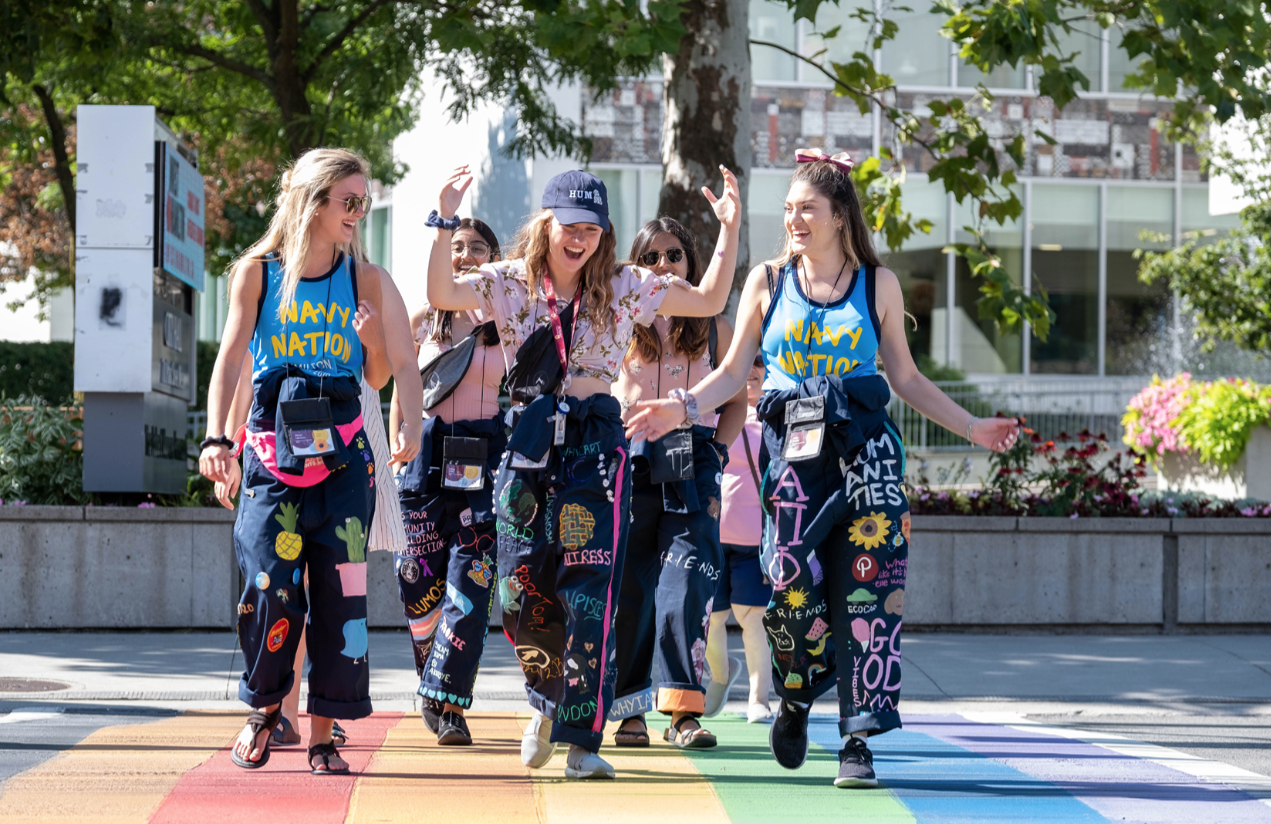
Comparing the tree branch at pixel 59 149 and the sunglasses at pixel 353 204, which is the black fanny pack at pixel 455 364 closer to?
the sunglasses at pixel 353 204

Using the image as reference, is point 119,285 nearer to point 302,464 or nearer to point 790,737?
point 302,464

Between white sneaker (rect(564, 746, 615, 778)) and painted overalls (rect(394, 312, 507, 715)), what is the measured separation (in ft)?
2.91

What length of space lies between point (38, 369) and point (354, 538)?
18819 millimetres

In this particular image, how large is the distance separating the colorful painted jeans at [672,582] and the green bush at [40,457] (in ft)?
18.0

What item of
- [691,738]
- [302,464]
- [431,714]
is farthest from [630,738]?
[302,464]

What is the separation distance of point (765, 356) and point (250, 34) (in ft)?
40.9

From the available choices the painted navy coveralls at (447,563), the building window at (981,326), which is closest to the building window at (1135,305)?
the building window at (981,326)

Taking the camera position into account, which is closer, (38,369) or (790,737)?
(790,737)

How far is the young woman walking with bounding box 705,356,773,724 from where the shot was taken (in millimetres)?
6473

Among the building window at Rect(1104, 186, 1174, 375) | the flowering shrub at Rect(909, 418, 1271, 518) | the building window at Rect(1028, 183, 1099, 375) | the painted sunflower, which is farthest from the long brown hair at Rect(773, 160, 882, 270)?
the building window at Rect(1104, 186, 1174, 375)

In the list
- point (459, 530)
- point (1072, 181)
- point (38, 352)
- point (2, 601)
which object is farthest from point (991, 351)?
point (459, 530)

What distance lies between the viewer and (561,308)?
4.77 metres

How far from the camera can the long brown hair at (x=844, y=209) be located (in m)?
4.86

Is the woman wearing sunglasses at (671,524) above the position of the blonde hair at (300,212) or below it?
below
